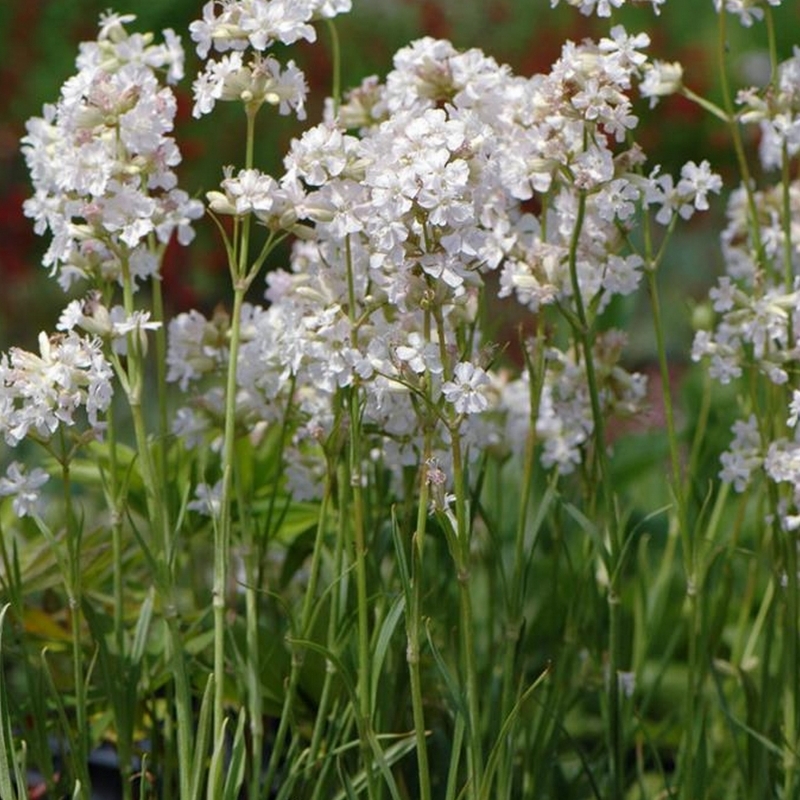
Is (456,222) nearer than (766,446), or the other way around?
(456,222)

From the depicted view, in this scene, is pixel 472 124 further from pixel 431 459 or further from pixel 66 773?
pixel 66 773

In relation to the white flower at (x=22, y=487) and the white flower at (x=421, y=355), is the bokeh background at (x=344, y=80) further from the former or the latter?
the white flower at (x=421, y=355)

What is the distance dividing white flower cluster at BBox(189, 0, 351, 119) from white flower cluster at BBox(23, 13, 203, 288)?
50 mm

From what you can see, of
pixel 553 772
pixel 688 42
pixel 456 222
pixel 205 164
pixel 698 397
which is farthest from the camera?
pixel 688 42

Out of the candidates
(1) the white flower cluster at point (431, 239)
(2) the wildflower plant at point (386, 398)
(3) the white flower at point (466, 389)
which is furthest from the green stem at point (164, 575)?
(3) the white flower at point (466, 389)

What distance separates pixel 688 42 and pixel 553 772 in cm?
479

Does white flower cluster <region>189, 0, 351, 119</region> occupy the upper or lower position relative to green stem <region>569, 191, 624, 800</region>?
upper

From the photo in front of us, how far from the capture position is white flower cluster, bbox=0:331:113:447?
1.12m

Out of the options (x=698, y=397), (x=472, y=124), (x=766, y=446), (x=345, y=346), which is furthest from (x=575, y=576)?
(x=698, y=397)

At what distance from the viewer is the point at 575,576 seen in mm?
1456

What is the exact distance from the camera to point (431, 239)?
3.52 feet

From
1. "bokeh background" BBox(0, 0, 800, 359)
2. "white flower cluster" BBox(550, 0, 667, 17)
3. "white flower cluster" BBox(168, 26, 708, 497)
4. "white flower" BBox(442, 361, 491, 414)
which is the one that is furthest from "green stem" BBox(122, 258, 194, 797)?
"bokeh background" BBox(0, 0, 800, 359)

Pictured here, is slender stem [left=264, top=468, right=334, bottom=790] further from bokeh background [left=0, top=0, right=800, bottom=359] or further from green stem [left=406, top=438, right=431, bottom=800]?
bokeh background [left=0, top=0, right=800, bottom=359]

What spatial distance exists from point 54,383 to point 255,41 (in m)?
0.28
